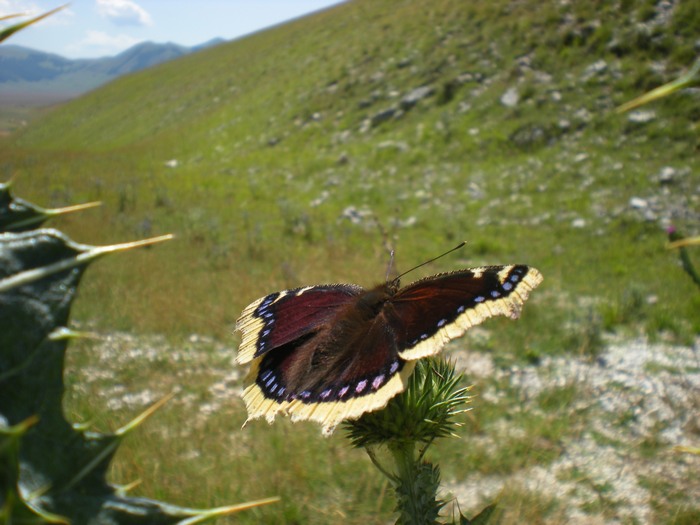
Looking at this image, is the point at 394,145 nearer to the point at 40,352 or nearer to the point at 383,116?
the point at 383,116

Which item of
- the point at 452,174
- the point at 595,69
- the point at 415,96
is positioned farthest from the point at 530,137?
the point at 415,96

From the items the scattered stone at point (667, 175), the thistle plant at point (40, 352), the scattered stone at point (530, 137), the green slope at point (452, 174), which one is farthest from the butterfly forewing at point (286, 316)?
the scattered stone at point (530, 137)

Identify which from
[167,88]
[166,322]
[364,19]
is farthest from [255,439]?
[167,88]

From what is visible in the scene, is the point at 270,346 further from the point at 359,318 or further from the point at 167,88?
the point at 167,88

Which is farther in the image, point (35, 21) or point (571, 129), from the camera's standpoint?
point (571, 129)

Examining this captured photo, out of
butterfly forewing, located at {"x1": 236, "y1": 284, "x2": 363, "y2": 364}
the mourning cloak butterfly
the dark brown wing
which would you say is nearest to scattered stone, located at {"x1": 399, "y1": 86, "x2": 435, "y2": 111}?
butterfly forewing, located at {"x1": 236, "y1": 284, "x2": 363, "y2": 364}

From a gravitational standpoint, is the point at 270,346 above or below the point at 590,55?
above

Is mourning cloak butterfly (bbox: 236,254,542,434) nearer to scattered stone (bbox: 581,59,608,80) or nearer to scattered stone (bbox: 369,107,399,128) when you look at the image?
scattered stone (bbox: 581,59,608,80)

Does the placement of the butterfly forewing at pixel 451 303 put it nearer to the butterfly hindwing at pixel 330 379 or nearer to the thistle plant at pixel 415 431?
the butterfly hindwing at pixel 330 379
